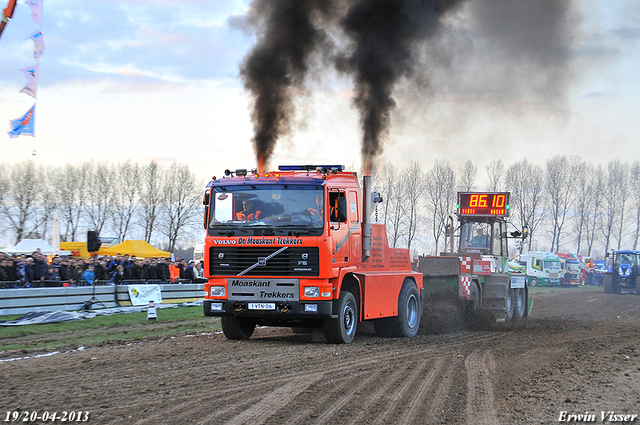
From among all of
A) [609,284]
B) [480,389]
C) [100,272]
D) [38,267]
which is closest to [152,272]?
[100,272]

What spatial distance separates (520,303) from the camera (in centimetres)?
1978

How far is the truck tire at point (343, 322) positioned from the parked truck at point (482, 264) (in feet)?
17.1

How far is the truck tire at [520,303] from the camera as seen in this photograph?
19.3 m

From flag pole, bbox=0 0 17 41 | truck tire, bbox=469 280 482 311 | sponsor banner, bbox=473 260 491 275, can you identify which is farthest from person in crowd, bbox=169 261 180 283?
flag pole, bbox=0 0 17 41

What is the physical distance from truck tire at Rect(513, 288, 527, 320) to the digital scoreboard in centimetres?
263

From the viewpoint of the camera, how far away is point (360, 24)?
17.2 meters

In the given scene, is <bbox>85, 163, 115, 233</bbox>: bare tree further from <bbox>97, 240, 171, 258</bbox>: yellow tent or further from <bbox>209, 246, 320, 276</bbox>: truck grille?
<bbox>209, 246, 320, 276</bbox>: truck grille

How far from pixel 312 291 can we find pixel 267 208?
1.78 meters

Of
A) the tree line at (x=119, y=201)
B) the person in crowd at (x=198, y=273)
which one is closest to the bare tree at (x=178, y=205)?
the tree line at (x=119, y=201)

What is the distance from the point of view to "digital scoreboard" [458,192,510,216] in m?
19.6

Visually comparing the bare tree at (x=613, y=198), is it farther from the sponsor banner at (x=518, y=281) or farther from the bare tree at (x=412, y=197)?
the sponsor banner at (x=518, y=281)

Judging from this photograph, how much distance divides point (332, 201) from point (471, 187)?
4798 cm

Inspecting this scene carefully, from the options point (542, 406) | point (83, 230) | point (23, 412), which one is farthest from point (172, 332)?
point (83, 230)

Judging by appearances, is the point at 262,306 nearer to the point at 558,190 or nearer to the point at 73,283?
the point at 73,283
